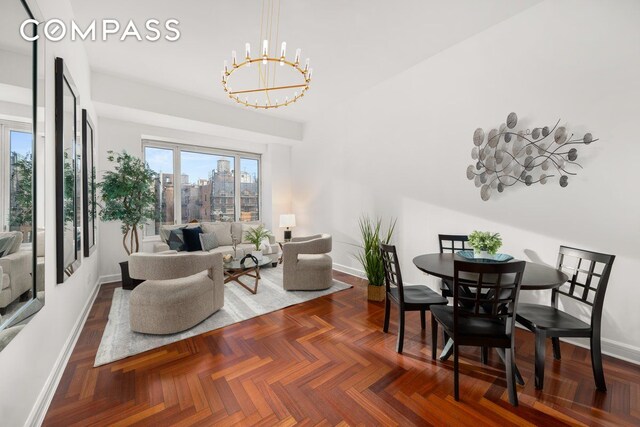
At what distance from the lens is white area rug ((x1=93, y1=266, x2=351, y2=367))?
8.00ft

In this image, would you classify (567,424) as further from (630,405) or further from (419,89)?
(419,89)

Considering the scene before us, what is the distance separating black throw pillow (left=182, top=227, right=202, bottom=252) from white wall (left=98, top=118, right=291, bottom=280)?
0.91 m

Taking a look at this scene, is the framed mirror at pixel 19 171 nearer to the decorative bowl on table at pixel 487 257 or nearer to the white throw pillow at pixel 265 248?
the decorative bowl on table at pixel 487 257

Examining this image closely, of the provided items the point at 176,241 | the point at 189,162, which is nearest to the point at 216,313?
the point at 176,241

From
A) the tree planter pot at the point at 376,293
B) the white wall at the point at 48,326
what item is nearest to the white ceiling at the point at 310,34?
the white wall at the point at 48,326

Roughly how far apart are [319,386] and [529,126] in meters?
3.18

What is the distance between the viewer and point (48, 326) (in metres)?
1.83

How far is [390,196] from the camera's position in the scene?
425cm

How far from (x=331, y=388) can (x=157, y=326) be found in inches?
71.1

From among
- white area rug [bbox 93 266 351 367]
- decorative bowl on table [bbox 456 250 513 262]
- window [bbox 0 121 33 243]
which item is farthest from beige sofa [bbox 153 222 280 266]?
decorative bowl on table [bbox 456 250 513 262]

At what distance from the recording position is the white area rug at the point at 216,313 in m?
2.44

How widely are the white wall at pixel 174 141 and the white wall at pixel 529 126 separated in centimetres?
229

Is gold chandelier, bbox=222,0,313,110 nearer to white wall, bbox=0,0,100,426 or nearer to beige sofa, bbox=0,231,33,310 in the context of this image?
white wall, bbox=0,0,100,426

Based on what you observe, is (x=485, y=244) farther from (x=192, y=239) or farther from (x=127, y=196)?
(x=127, y=196)
